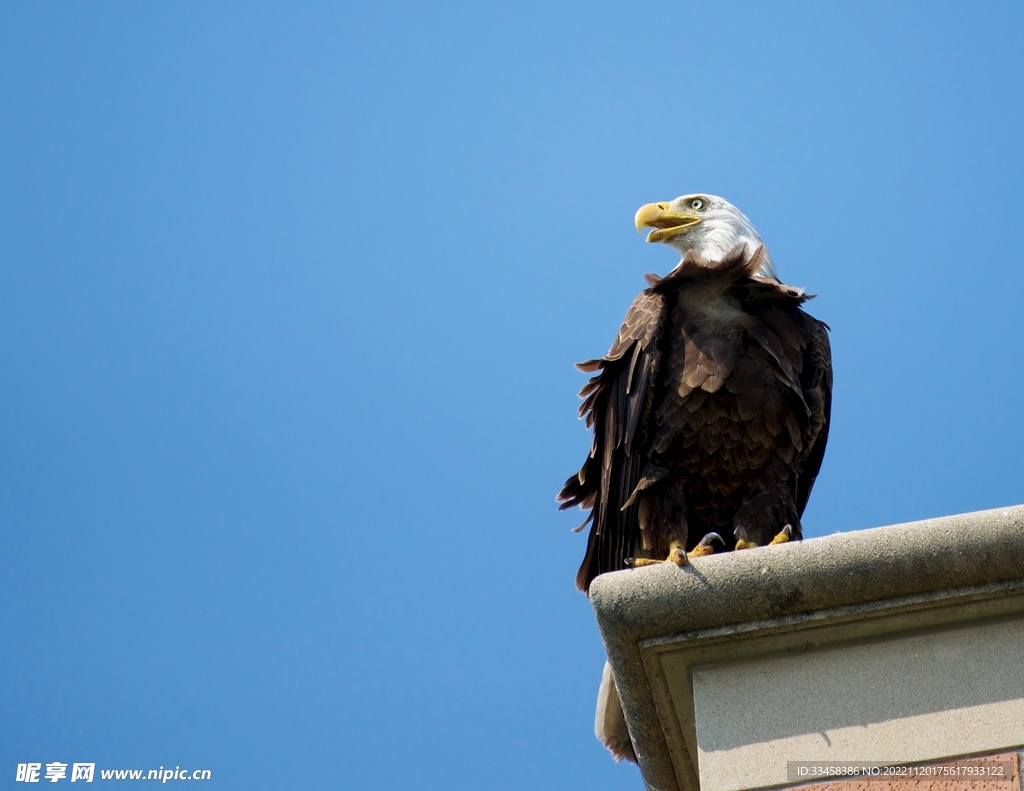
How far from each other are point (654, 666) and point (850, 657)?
1.83ft

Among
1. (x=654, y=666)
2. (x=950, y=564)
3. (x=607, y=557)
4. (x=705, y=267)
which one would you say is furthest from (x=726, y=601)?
(x=705, y=267)

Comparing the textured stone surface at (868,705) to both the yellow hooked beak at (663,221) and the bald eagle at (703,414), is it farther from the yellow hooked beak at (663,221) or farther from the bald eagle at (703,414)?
the yellow hooked beak at (663,221)

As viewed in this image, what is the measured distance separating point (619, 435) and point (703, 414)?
365mm

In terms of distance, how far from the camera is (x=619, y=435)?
5594mm

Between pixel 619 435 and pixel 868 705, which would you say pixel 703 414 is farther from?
pixel 868 705

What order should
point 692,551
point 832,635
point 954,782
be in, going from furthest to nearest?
point 692,551, point 832,635, point 954,782

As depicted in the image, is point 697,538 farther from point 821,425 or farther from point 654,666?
point 654,666

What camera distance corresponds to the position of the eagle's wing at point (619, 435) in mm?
5566

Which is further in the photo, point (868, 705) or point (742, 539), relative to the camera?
point (742, 539)

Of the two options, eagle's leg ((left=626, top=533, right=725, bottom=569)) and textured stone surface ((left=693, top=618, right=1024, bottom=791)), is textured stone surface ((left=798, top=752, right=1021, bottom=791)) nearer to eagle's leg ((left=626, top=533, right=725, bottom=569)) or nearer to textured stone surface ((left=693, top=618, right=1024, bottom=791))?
textured stone surface ((left=693, top=618, right=1024, bottom=791))

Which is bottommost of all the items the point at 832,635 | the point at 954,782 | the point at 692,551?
the point at 954,782

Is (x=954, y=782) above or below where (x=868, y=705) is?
below

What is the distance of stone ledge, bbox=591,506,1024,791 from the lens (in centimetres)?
344

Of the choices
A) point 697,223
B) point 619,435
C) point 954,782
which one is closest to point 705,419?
point 619,435
